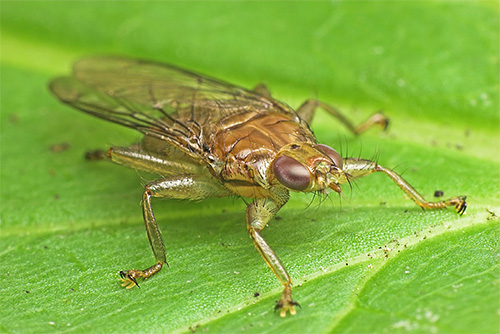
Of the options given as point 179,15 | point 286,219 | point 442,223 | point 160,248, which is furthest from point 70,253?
point 179,15

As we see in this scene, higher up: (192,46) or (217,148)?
(192,46)

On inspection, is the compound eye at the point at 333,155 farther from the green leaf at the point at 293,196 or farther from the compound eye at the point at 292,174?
the green leaf at the point at 293,196

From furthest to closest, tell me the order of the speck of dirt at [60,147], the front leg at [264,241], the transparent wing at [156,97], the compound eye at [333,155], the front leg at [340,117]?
the speck of dirt at [60,147]
the front leg at [340,117]
the transparent wing at [156,97]
the compound eye at [333,155]
the front leg at [264,241]

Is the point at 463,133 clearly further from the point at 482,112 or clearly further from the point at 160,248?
the point at 160,248

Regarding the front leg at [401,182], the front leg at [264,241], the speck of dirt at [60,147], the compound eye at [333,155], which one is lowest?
the speck of dirt at [60,147]

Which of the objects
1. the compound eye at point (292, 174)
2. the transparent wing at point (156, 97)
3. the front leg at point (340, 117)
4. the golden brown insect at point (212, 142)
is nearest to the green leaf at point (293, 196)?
the front leg at point (340, 117)

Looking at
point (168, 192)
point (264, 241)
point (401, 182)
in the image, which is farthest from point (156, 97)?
point (401, 182)

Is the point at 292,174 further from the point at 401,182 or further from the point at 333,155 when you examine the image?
the point at 401,182
